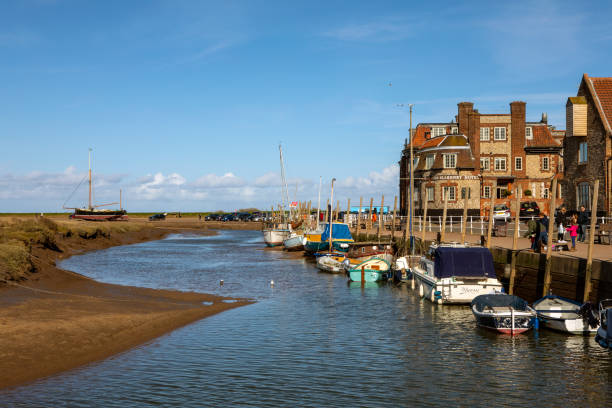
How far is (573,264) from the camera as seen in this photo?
23719 mm

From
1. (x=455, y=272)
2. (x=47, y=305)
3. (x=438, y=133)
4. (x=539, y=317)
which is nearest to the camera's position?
(x=539, y=317)

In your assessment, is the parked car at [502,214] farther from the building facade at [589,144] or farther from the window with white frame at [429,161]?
the window with white frame at [429,161]

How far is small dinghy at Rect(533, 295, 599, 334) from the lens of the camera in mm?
20219

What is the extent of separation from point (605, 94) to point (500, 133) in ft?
103

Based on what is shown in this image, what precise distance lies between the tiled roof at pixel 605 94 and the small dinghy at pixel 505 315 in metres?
25.5

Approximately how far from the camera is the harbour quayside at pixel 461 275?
2678 cm

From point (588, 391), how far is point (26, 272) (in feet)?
88.8

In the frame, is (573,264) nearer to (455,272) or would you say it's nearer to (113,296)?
(455,272)

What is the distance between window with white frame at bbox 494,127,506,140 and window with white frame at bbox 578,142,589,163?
3106 centimetres

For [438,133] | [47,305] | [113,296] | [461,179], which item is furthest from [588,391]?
[438,133]

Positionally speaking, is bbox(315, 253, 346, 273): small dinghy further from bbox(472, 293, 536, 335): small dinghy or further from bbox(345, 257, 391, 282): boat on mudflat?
bbox(472, 293, 536, 335): small dinghy

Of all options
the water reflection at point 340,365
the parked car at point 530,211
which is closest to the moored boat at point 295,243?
the parked car at point 530,211

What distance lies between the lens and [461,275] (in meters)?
27.6

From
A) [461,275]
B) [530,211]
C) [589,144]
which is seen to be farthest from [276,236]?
[461,275]
